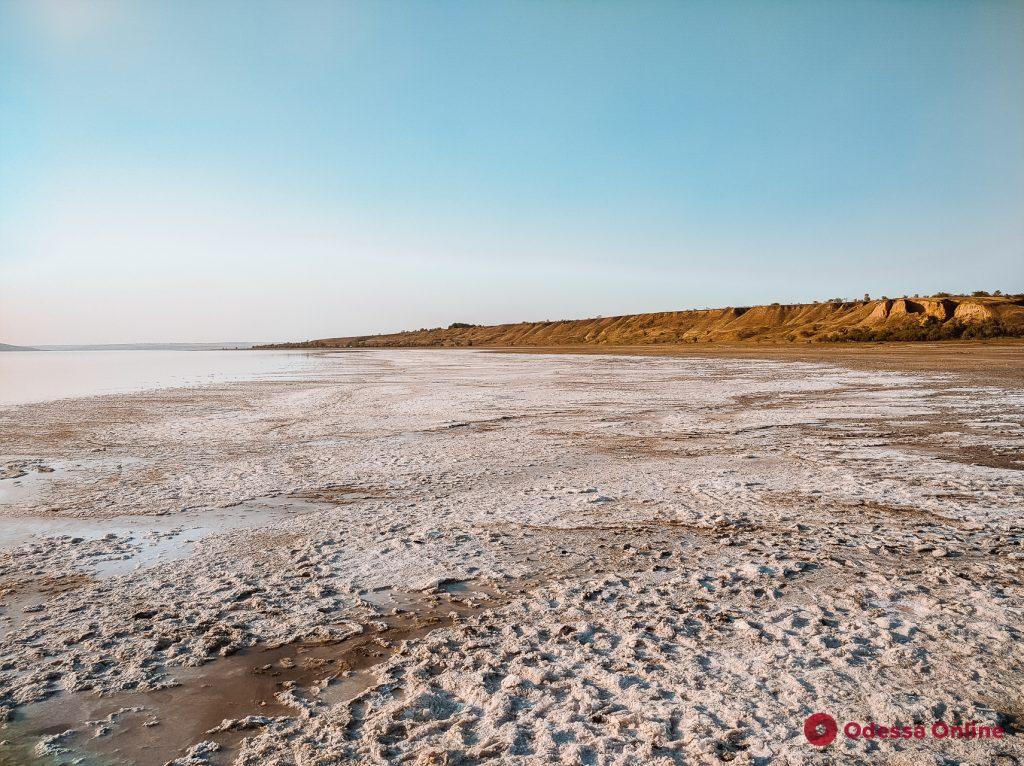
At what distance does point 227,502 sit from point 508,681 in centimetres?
384

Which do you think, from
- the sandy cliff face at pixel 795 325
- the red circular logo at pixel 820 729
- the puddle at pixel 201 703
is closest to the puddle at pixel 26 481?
the puddle at pixel 201 703

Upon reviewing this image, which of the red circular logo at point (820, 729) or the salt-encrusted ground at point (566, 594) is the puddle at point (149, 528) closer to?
the salt-encrusted ground at point (566, 594)

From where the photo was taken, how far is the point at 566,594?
3311mm

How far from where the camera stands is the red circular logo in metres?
2.12

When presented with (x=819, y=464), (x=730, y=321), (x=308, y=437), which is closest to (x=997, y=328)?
(x=730, y=321)

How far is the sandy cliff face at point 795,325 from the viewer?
42812mm

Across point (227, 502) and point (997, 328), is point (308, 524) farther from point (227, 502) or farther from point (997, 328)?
point (997, 328)

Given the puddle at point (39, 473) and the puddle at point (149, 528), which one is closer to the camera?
the puddle at point (149, 528)

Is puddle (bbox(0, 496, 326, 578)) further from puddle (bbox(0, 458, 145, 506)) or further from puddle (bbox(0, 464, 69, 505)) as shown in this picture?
puddle (bbox(0, 458, 145, 506))

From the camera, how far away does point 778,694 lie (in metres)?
2.35

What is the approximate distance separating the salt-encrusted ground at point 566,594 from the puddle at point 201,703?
2cm

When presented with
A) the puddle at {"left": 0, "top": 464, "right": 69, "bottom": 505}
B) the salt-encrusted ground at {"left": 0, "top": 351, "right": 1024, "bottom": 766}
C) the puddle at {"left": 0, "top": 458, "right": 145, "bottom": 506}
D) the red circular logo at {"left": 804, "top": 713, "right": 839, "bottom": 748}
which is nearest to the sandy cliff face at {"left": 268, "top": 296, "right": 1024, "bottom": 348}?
the salt-encrusted ground at {"left": 0, "top": 351, "right": 1024, "bottom": 766}

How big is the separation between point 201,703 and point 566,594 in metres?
1.87

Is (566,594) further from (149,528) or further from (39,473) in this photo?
(39,473)
